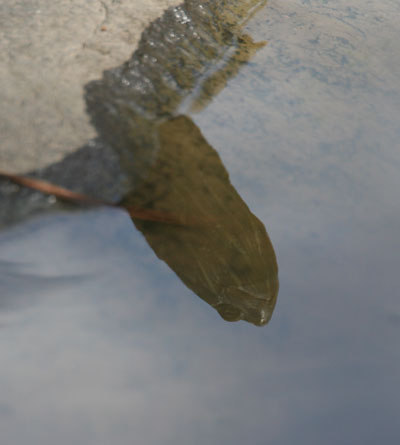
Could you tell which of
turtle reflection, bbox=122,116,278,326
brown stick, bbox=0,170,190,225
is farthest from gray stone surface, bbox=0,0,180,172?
turtle reflection, bbox=122,116,278,326

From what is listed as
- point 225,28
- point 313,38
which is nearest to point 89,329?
point 225,28

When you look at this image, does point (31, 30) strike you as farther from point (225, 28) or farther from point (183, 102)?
point (225, 28)

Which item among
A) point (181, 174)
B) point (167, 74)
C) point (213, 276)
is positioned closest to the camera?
point (213, 276)

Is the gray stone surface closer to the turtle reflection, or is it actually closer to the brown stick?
the brown stick

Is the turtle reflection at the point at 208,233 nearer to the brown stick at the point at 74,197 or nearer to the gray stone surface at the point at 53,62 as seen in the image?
the brown stick at the point at 74,197

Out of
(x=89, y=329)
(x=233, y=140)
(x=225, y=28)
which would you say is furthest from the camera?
(x=225, y=28)

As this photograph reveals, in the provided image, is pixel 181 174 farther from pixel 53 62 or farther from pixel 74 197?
pixel 53 62

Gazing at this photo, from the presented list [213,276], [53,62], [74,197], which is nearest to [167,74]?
[53,62]
